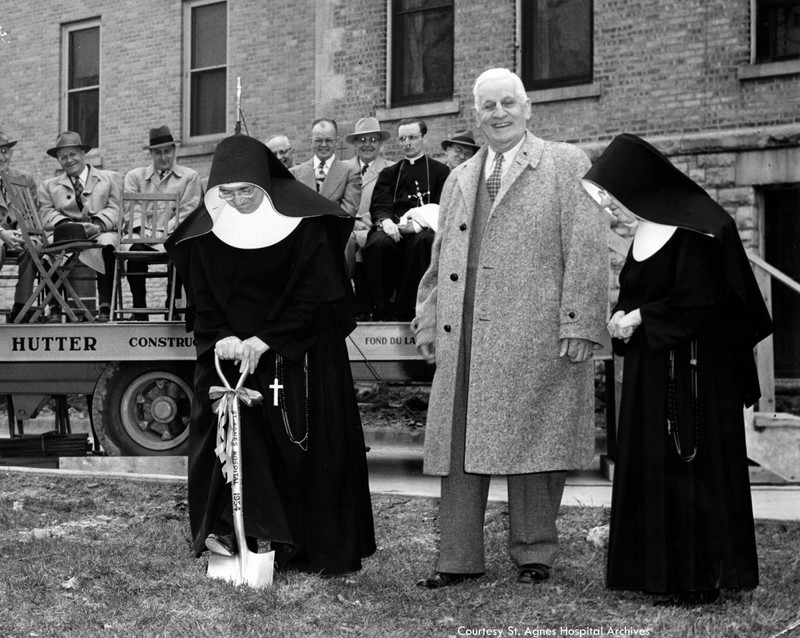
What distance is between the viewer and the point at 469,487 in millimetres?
5016

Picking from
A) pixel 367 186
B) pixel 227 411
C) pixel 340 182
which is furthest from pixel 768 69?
pixel 227 411

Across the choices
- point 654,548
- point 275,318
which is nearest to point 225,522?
point 275,318

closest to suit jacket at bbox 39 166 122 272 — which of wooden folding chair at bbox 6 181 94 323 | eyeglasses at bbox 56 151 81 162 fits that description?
eyeglasses at bbox 56 151 81 162

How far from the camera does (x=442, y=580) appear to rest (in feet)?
16.3

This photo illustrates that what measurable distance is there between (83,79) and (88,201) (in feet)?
24.7

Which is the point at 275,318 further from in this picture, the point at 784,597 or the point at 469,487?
the point at 784,597

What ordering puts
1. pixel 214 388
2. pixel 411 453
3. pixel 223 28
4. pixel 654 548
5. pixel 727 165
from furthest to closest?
pixel 223 28 → pixel 727 165 → pixel 411 453 → pixel 214 388 → pixel 654 548

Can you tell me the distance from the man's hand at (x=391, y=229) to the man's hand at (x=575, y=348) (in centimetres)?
342

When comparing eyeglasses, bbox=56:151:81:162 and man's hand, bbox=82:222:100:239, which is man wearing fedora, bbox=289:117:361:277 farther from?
eyeglasses, bbox=56:151:81:162

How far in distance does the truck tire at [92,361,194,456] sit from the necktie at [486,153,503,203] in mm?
3884

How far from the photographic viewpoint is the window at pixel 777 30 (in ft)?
37.4

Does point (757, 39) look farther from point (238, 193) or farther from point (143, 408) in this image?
point (238, 193)

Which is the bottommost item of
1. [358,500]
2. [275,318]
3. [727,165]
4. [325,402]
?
[358,500]

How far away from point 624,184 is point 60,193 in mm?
6105
